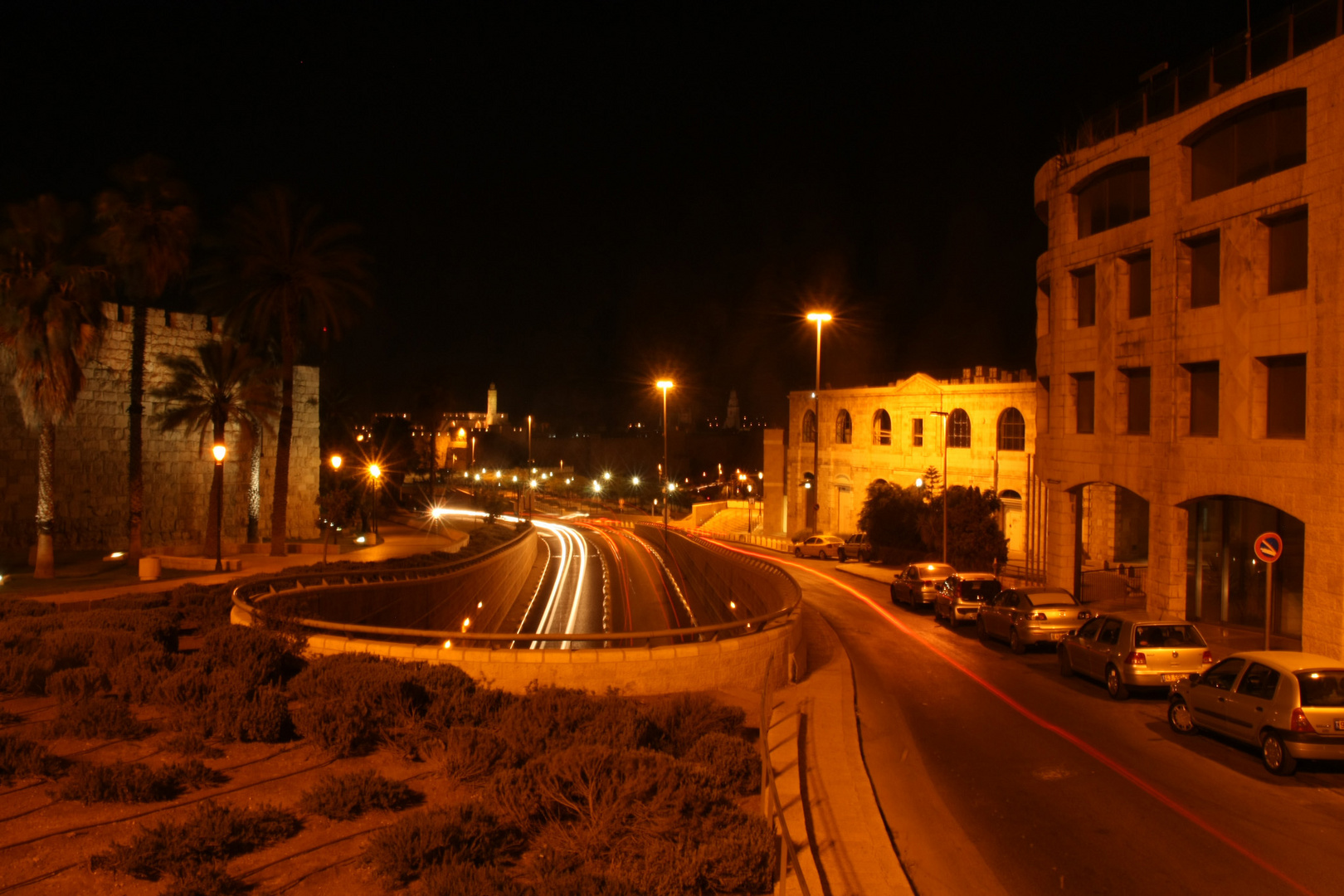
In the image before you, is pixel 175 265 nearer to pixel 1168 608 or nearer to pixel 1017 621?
pixel 1017 621

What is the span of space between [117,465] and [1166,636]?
39.6 m

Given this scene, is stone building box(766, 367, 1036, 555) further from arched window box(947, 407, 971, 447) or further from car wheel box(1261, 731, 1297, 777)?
car wheel box(1261, 731, 1297, 777)

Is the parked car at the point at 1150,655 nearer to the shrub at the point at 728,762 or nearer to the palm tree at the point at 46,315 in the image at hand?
the shrub at the point at 728,762

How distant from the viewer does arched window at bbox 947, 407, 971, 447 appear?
4912 centimetres

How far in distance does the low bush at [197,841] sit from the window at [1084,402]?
2502 centimetres

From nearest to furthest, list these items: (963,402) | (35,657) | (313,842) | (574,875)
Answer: (574,875)
(313,842)
(35,657)
(963,402)

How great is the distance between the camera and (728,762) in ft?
28.7

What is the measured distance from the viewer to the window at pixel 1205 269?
68.7 feet

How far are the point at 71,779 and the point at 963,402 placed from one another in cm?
Result: 4733

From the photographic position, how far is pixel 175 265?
111ft

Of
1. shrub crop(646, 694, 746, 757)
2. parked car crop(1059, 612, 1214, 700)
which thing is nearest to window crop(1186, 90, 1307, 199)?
parked car crop(1059, 612, 1214, 700)

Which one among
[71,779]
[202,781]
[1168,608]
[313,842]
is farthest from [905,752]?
[1168,608]

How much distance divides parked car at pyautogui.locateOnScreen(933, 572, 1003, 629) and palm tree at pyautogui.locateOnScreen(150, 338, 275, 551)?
2900cm

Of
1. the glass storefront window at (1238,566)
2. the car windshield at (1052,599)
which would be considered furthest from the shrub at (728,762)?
the glass storefront window at (1238,566)
